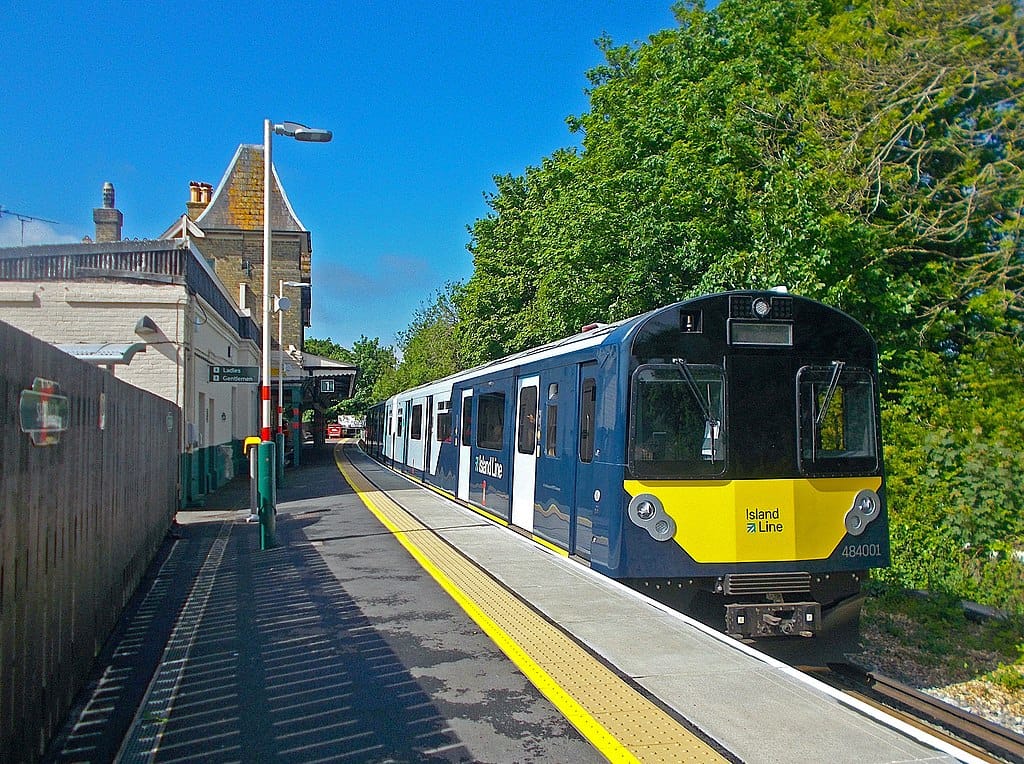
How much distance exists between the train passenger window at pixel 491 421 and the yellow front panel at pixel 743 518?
5.70 m

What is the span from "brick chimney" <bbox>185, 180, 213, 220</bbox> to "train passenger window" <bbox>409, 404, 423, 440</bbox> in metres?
28.8

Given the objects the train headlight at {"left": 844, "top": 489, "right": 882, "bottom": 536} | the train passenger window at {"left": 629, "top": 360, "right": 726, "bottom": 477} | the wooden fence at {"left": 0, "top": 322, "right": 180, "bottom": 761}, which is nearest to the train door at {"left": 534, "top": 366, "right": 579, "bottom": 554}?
the train passenger window at {"left": 629, "top": 360, "right": 726, "bottom": 477}

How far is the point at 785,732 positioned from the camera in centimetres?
466

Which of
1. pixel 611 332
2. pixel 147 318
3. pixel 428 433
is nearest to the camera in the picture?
pixel 611 332

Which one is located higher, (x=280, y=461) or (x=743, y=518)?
(x=743, y=518)

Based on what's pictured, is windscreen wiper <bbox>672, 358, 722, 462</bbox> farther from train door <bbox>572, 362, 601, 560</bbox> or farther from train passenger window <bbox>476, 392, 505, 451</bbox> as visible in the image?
train passenger window <bbox>476, 392, 505, 451</bbox>

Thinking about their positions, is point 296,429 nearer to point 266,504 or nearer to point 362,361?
point 266,504

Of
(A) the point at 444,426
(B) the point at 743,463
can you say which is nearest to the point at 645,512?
(B) the point at 743,463

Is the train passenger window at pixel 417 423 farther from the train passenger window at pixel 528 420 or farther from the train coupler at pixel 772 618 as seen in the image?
the train coupler at pixel 772 618

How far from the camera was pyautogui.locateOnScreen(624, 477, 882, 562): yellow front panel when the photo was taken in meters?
7.60

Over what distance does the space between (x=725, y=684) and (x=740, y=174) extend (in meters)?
13.1

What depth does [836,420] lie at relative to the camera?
8.04m

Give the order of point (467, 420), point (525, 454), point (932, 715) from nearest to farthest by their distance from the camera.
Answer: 1. point (932, 715)
2. point (525, 454)
3. point (467, 420)

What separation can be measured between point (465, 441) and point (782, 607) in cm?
978
